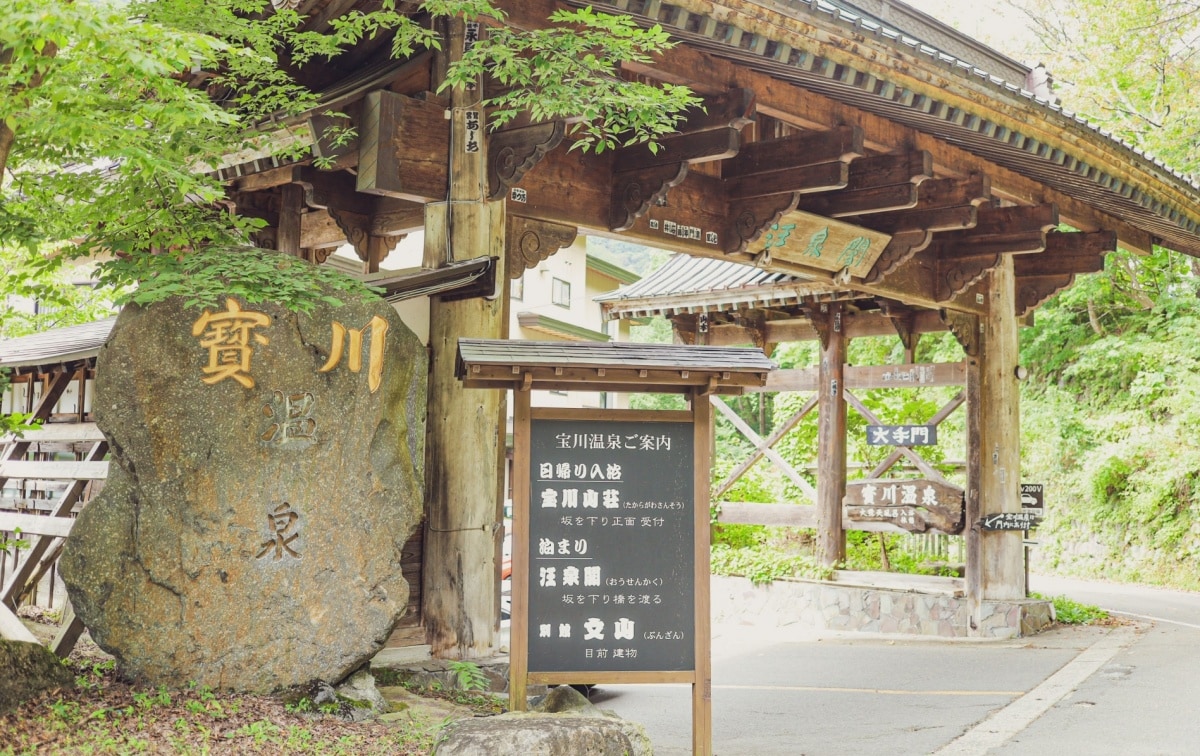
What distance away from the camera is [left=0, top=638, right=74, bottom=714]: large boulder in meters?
5.43

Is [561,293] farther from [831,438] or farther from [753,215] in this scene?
[753,215]

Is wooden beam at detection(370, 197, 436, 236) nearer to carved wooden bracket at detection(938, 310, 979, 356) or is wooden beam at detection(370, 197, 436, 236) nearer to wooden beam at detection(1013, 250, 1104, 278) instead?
carved wooden bracket at detection(938, 310, 979, 356)

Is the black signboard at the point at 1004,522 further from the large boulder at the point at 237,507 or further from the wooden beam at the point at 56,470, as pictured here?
the wooden beam at the point at 56,470

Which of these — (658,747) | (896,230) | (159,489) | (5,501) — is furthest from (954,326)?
(5,501)

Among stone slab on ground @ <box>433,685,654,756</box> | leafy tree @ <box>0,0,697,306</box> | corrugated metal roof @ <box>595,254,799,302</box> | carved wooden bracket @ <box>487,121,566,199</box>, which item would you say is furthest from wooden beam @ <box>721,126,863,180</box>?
stone slab on ground @ <box>433,685,654,756</box>

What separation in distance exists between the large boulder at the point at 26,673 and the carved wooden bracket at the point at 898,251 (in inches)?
366

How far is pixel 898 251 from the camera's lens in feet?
38.4

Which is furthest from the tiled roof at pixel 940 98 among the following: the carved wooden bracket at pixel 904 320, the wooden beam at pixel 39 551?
the wooden beam at pixel 39 551

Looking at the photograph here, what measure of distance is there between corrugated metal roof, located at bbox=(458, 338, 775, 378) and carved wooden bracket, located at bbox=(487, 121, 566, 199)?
1.87 metres

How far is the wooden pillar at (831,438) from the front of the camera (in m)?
15.0

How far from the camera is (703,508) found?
238 inches

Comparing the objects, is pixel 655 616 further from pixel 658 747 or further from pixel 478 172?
pixel 478 172

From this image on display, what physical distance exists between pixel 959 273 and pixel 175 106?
409 inches

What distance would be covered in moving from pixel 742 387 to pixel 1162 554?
1744cm
